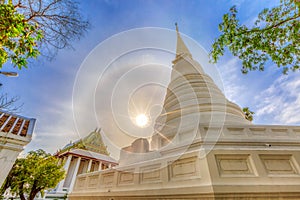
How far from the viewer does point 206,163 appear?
4094 millimetres

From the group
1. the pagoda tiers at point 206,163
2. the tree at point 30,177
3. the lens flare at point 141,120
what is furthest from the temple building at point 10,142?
the tree at point 30,177

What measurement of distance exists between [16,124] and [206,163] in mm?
7879

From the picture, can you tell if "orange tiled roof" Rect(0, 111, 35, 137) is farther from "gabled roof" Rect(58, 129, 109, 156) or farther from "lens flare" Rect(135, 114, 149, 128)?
"gabled roof" Rect(58, 129, 109, 156)

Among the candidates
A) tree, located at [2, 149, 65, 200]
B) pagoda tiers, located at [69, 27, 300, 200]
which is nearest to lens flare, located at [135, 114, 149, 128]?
pagoda tiers, located at [69, 27, 300, 200]

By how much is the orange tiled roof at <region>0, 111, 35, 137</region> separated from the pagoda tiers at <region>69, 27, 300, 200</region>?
3.67 meters

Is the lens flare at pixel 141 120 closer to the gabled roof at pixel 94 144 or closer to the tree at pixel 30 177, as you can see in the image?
the tree at pixel 30 177

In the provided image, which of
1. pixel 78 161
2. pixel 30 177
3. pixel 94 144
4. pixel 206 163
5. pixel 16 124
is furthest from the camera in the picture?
pixel 94 144

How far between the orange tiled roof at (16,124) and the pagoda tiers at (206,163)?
3669mm

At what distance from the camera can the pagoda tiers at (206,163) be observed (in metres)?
3.81

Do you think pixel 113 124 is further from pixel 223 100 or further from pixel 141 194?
pixel 223 100

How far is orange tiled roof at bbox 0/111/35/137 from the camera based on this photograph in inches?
233

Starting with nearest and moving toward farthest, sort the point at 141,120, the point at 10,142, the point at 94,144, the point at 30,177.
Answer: the point at 10,142 < the point at 141,120 < the point at 30,177 < the point at 94,144

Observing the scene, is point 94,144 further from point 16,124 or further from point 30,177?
point 16,124

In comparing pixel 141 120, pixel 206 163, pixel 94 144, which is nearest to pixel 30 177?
pixel 141 120
